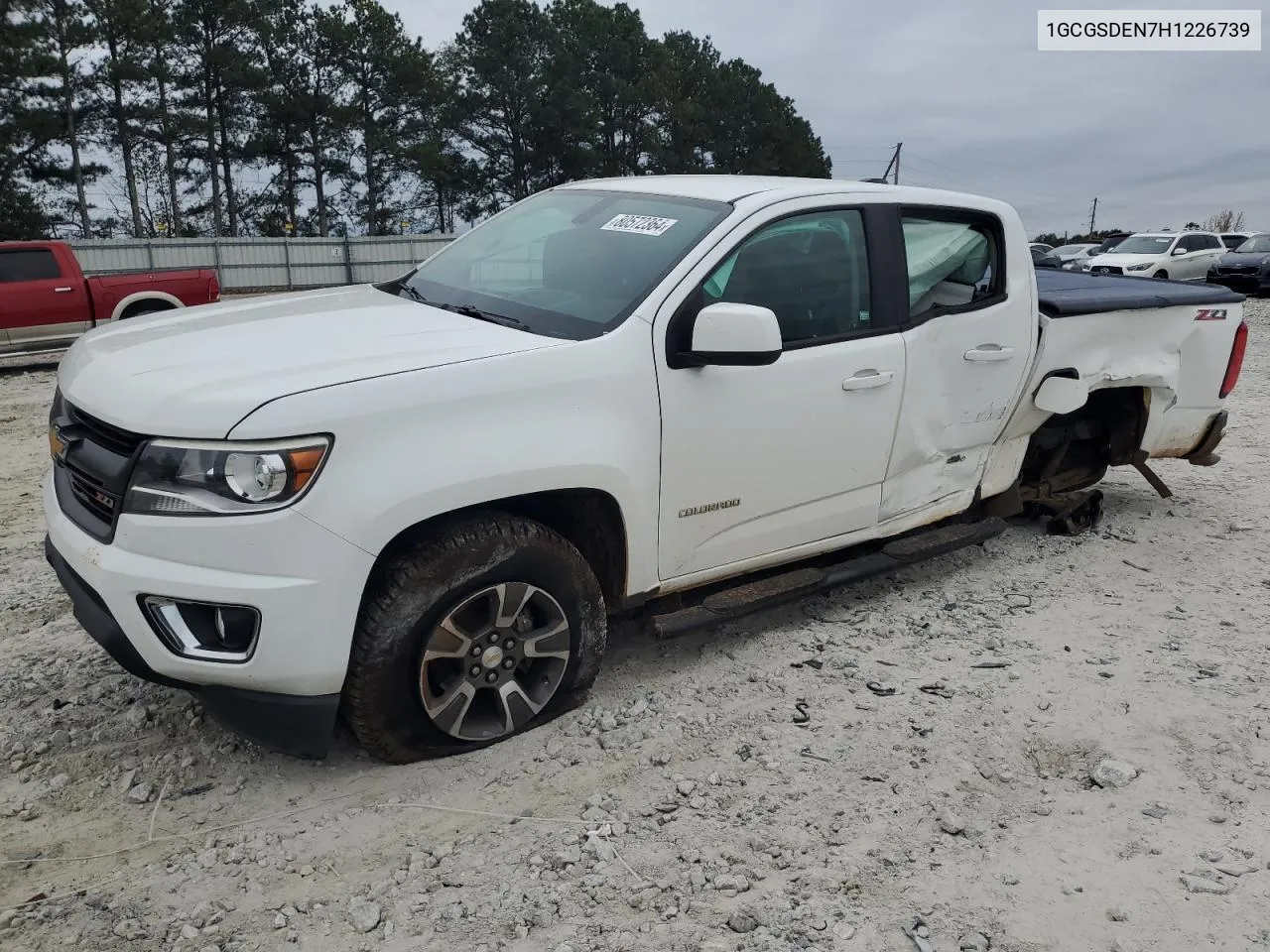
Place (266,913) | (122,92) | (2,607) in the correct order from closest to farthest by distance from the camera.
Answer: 1. (266,913)
2. (2,607)
3. (122,92)

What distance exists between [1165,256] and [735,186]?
2429 cm

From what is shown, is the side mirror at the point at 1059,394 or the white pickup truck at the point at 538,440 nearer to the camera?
the white pickup truck at the point at 538,440

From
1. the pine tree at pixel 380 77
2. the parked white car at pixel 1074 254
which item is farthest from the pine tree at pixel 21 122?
the parked white car at pixel 1074 254

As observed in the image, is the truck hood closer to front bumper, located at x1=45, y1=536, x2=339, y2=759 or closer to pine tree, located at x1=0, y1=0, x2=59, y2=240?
front bumper, located at x1=45, y1=536, x2=339, y2=759

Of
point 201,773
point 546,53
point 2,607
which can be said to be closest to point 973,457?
point 201,773

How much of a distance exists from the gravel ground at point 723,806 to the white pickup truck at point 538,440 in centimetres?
29

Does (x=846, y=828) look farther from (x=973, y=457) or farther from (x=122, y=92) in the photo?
(x=122, y=92)

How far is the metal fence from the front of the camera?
26844mm

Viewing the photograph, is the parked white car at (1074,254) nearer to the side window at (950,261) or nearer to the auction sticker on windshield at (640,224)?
the side window at (950,261)

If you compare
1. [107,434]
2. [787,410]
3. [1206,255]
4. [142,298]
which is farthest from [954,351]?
[1206,255]

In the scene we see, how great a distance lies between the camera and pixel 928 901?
260 cm

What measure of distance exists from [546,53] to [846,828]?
1700 inches

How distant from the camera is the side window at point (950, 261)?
418 centimetres

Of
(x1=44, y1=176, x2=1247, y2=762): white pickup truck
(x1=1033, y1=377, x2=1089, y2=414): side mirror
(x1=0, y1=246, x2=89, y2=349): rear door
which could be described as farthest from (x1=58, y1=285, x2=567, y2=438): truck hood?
(x1=0, y1=246, x2=89, y2=349): rear door
